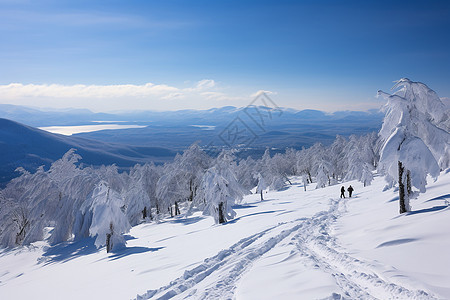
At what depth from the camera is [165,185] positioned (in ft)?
123

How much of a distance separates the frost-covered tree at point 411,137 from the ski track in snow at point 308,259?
5.47 meters

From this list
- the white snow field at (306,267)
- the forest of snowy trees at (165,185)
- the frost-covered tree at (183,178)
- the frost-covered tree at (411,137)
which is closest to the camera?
the white snow field at (306,267)

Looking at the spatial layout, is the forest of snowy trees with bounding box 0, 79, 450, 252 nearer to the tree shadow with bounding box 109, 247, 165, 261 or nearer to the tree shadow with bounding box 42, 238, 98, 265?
the tree shadow with bounding box 109, 247, 165, 261

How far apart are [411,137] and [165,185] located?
3169cm

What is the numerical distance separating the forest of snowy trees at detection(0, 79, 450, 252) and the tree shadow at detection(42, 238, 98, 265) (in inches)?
53.6

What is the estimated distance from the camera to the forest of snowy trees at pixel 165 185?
542 inches

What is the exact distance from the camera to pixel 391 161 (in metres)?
14.0

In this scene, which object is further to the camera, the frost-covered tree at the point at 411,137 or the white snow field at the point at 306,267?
the frost-covered tree at the point at 411,137

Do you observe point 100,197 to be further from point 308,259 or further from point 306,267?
point 306,267

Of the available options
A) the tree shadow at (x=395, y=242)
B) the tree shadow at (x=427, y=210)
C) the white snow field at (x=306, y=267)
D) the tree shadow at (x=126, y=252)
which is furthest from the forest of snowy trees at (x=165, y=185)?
the tree shadow at (x=395, y=242)

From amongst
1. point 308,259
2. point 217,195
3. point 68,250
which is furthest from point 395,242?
point 68,250

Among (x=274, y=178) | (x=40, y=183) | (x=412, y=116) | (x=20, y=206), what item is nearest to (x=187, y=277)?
(x=412, y=116)

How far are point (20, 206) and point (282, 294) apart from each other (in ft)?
128

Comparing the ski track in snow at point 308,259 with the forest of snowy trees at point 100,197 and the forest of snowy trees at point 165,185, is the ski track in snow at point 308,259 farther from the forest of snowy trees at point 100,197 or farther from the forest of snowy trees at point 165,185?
the forest of snowy trees at point 100,197
